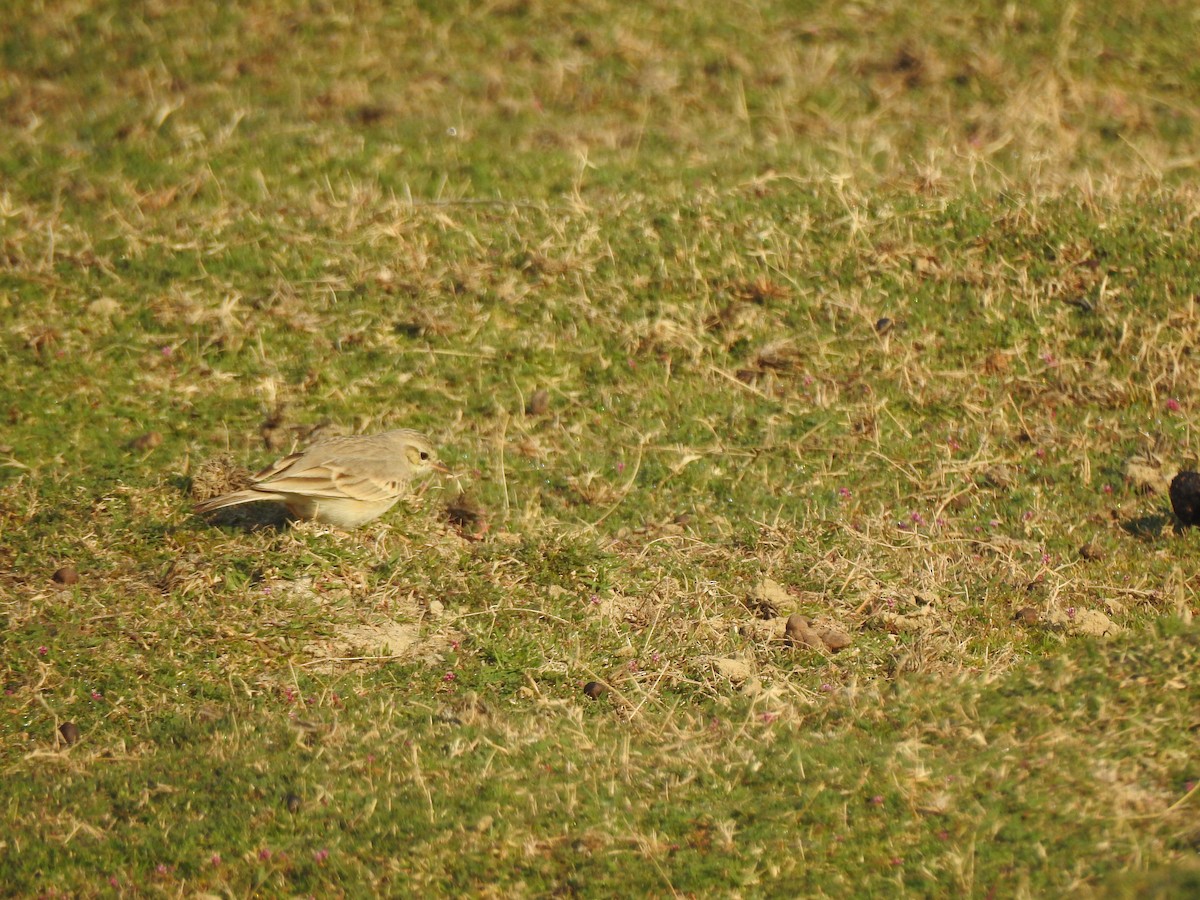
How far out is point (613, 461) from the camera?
8.57 m

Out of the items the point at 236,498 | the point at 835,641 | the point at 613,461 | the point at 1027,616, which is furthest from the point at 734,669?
the point at 236,498

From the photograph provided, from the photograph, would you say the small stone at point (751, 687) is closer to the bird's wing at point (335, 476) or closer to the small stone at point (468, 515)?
the small stone at point (468, 515)

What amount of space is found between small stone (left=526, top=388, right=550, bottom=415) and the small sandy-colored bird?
1.06m

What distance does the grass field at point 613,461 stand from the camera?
5586 mm

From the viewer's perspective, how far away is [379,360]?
9234mm

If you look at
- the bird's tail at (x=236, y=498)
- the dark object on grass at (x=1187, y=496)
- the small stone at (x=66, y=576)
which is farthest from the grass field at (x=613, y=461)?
the bird's tail at (x=236, y=498)

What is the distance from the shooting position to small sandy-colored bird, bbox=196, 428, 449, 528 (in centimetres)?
745

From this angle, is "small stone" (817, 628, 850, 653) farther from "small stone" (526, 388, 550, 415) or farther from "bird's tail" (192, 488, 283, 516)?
"bird's tail" (192, 488, 283, 516)

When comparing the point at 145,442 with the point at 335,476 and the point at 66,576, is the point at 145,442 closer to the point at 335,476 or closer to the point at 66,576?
the point at 66,576

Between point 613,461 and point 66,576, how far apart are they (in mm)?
3034

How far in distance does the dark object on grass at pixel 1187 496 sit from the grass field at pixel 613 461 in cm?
14

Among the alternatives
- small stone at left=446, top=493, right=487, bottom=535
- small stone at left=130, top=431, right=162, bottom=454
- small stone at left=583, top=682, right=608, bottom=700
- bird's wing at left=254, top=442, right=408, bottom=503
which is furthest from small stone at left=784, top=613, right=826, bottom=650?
small stone at left=130, top=431, right=162, bottom=454

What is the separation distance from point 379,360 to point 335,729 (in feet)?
11.5

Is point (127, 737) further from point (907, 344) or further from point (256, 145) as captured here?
point (256, 145)
